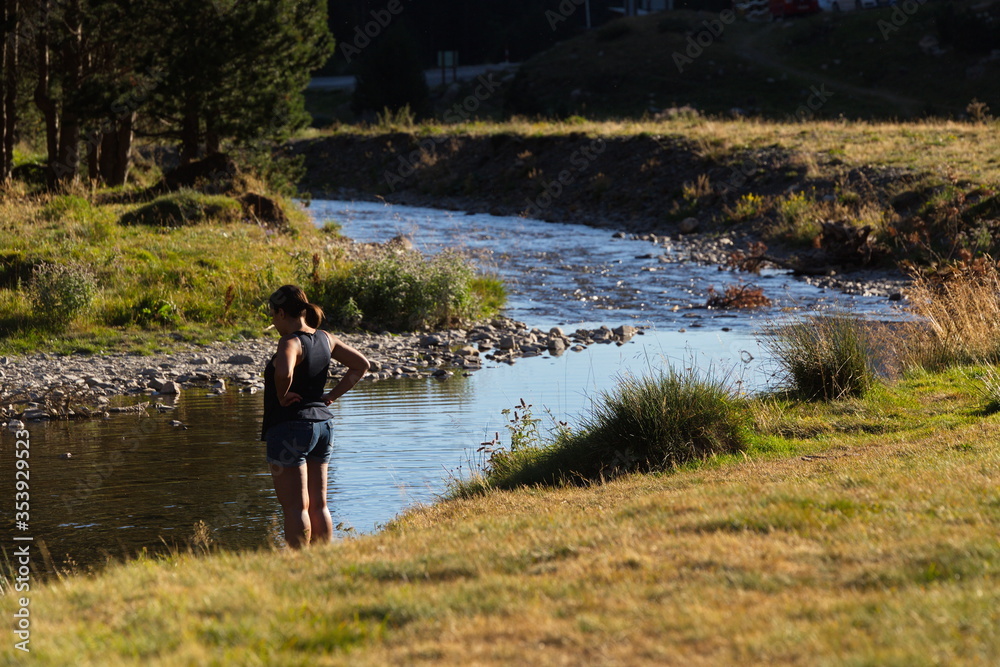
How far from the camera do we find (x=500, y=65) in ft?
253

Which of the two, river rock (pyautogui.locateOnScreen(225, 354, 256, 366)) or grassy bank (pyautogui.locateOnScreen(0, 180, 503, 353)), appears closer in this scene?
river rock (pyautogui.locateOnScreen(225, 354, 256, 366))

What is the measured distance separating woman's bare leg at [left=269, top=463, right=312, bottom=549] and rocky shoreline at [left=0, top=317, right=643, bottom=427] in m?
6.01

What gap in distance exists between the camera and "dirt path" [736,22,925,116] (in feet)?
183

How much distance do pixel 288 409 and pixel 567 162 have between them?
107 feet

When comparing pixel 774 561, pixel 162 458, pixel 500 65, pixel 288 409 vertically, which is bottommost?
pixel 162 458

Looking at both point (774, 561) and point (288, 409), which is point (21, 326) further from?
point (774, 561)

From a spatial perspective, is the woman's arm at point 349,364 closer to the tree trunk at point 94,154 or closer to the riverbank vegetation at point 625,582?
the riverbank vegetation at point 625,582

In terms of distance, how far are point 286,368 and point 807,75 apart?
201ft

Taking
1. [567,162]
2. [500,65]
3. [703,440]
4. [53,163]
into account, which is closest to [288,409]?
[703,440]

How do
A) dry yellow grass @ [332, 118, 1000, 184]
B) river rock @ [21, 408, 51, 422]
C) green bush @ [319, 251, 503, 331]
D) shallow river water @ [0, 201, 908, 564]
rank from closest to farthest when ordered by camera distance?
shallow river water @ [0, 201, 908, 564] → river rock @ [21, 408, 51, 422] → green bush @ [319, 251, 503, 331] → dry yellow grass @ [332, 118, 1000, 184]

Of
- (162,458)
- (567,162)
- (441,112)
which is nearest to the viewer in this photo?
(162,458)

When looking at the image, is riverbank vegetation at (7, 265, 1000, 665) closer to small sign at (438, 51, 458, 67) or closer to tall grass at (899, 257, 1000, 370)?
tall grass at (899, 257, 1000, 370)

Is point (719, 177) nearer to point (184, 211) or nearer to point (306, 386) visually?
point (184, 211)

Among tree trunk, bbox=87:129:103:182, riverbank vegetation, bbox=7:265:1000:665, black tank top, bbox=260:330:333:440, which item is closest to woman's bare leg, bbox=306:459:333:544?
black tank top, bbox=260:330:333:440
